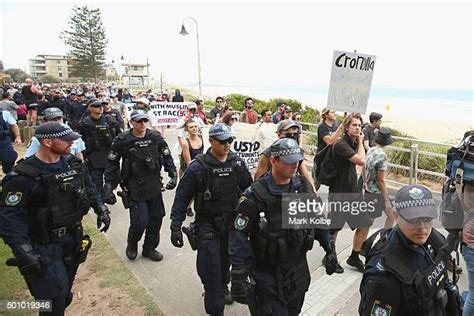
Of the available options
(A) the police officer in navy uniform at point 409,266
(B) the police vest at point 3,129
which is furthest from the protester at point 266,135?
(B) the police vest at point 3,129

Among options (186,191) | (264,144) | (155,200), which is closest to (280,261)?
(186,191)

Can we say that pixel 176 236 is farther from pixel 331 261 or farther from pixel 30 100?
pixel 30 100

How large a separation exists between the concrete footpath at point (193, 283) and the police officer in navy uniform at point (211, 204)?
0.45 m

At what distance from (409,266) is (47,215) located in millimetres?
2696

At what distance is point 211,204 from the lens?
3.57 metres

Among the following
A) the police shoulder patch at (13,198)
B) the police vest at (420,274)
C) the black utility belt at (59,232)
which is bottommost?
the black utility belt at (59,232)

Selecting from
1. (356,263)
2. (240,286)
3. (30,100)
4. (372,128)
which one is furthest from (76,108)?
(240,286)

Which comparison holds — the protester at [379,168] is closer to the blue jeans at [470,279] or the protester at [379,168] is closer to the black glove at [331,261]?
the blue jeans at [470,279]

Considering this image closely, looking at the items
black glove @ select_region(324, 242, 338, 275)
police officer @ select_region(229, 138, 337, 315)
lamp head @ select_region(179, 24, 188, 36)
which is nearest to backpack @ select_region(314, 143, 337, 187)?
black glove @ select_region(324, 242, 338, 275)

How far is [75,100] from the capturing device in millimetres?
11805

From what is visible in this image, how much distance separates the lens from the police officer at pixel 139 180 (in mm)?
4734

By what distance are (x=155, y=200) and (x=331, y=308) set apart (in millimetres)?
2582

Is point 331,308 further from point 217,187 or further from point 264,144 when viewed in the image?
point 264,144

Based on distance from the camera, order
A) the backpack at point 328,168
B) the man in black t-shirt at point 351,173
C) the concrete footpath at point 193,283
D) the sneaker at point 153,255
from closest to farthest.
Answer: the concrete footpath at point 193,283
the man in black t-shirt at point 351,173
the backpack at point 328,168
the sneaker at point 153,255
